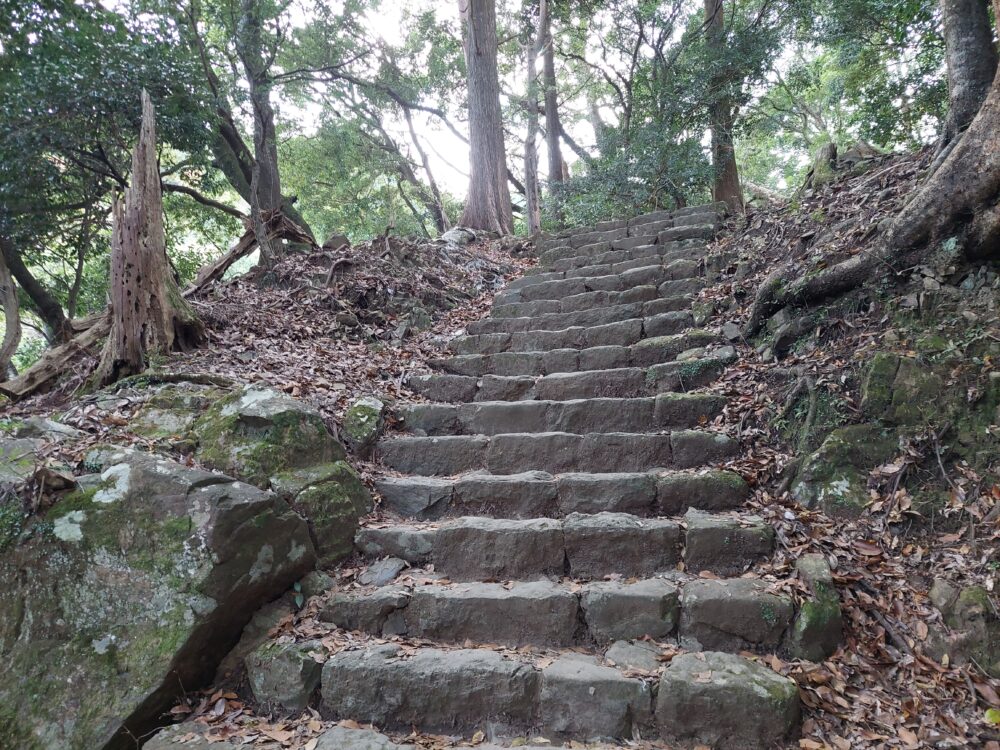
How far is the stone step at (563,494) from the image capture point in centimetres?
329

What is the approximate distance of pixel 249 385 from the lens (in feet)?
11.8

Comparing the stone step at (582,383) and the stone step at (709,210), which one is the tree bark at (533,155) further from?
the stone step at (582,383)

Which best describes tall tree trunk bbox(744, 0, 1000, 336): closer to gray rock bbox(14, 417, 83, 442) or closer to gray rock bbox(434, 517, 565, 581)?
gray rock bbox(434, 517, 565, 581)

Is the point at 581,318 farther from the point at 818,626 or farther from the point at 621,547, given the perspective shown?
the point at 818,626

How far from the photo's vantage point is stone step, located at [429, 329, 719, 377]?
15.5 ft

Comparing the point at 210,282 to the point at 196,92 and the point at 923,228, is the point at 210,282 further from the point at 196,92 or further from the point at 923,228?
the point at 923,228

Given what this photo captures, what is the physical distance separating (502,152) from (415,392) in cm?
808

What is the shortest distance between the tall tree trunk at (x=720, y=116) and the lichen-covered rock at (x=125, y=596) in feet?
24.4

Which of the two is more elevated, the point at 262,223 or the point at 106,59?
the point at 106,59

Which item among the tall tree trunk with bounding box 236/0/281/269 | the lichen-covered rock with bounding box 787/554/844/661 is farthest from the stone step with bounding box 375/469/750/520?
the tall tree trunk with bounding box 236/0/281/269

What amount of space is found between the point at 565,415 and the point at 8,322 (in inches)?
216

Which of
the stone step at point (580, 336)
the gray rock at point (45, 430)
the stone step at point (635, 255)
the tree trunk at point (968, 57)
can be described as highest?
the tree trunk at point (968, 57)

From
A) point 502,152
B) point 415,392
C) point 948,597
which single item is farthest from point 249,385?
point 502,152

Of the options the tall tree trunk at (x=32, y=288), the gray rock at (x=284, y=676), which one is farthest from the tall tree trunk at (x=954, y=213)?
the tall tree trunk at (x=32, y=288)
